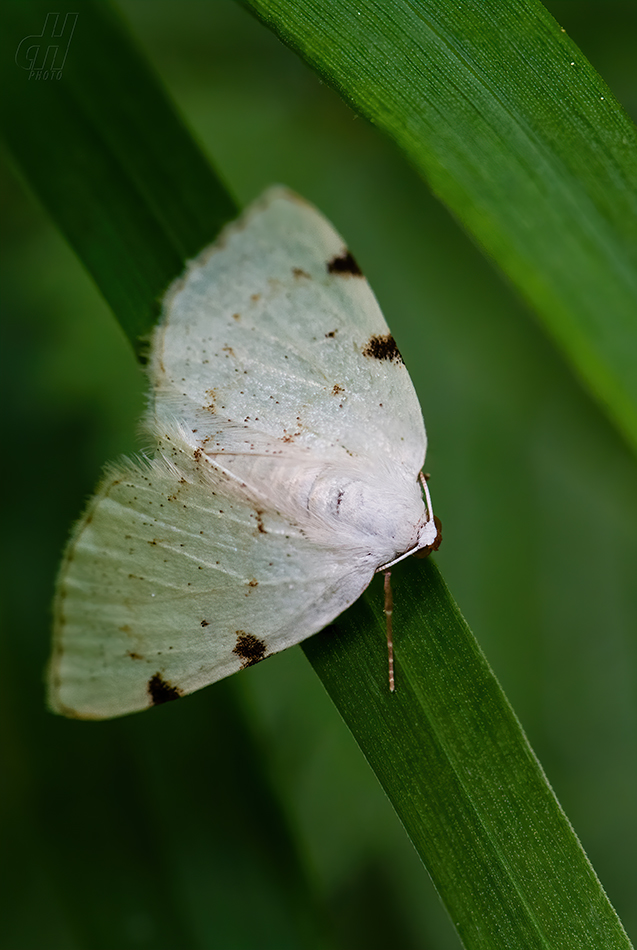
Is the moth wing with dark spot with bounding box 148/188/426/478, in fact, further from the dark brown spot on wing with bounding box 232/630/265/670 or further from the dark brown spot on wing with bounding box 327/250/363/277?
the dark brown spot on wing with bounding box 232/630/265/670

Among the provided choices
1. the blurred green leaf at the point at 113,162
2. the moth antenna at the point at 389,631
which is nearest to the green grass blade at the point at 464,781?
the moth antenna at the point at 389,631

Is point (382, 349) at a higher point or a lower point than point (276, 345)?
lower

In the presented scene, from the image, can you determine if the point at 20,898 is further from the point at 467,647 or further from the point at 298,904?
the point at 467,647

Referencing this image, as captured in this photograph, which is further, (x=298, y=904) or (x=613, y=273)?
(x=298, y=904)

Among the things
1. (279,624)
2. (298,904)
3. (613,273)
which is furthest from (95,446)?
(613,273)

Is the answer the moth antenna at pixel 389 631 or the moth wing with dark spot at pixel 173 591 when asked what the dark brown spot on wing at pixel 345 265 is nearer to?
the moth wing with dark spot at pixel 173 591

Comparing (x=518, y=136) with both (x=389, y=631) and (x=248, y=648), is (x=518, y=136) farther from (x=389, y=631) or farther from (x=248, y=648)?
(x=248, y=648)

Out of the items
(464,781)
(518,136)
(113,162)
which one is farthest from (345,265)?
(464,781)
